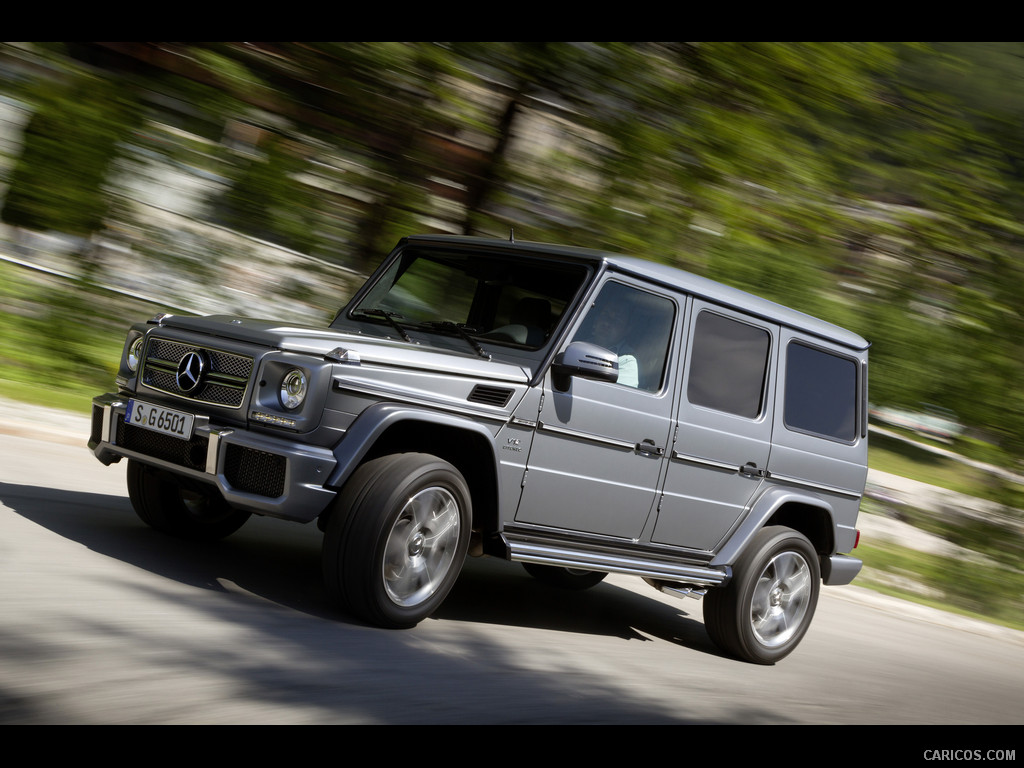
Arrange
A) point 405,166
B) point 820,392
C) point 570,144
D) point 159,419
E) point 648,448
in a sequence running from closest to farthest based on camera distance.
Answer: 1. point 159,419
2. point 648,448
3. point 820,392
4. point 405,166
5. point 570,144

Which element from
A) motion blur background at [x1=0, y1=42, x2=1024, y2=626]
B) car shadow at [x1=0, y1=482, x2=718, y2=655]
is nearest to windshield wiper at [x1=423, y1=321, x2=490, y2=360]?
car shadow at [x1=0, y1=482, x2=718, y2=655]

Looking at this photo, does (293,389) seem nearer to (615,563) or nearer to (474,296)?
(474,296)

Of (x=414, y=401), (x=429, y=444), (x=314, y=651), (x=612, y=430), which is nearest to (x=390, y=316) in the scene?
(x=429, y=444)

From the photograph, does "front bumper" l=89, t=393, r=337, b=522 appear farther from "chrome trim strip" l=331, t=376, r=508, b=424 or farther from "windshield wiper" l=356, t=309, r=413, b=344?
"windshield wiper" l=356, t=309, r=413, b=344

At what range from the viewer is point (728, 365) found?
6.25 meters

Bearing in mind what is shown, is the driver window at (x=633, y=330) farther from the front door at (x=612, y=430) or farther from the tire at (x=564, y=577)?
the tire at (x=564, y=577)

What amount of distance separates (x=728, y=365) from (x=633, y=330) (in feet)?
2.60

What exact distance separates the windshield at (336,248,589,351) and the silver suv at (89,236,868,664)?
1cm

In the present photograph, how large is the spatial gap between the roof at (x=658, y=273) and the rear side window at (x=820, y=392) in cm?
18

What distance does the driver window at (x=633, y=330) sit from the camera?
5590 mm

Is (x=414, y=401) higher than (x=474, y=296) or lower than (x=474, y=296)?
lower

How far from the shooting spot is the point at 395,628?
482 cm

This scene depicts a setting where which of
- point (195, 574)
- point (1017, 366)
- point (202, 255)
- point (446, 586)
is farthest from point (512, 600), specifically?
point (1017, 366)

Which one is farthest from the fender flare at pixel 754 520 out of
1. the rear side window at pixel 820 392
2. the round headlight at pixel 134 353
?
the round headlight at pixel 134 353
